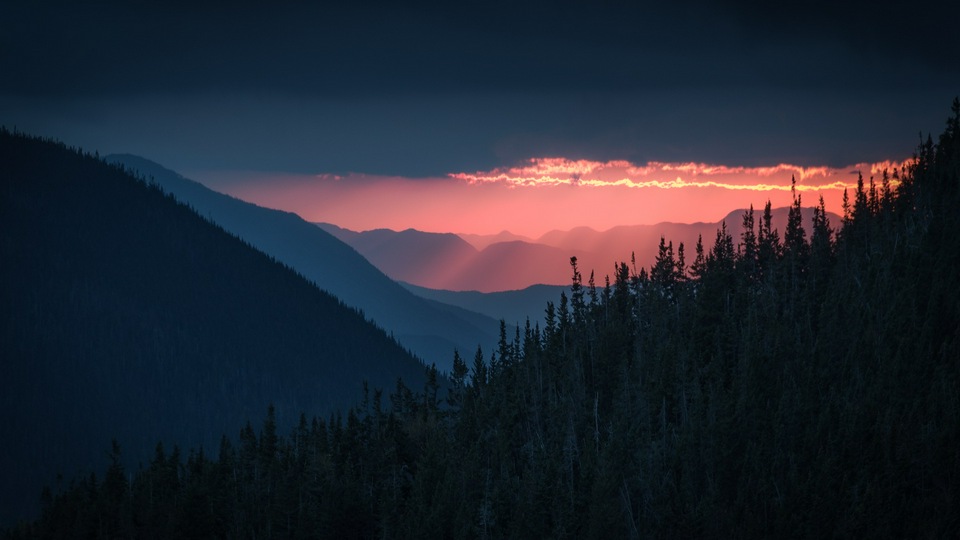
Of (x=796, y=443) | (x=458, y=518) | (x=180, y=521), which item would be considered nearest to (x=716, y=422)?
(x=796, y=443)

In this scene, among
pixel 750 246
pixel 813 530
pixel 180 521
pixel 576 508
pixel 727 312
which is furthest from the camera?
pixel 750 246

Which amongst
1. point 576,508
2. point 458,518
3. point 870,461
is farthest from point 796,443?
point 458,518

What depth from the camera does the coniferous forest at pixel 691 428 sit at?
374 ft

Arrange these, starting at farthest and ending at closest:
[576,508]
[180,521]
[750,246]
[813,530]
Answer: [750,246]
[180,521]
[576,508]
[813,530]

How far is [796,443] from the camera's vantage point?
4788 inches

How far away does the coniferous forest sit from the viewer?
4493 inches

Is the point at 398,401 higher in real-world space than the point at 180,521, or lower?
higher

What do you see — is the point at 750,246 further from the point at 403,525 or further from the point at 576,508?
the point at 403,525

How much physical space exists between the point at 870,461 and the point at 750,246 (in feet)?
140

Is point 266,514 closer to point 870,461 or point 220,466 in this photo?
point 220,466

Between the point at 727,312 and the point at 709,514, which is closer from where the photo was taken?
the point at 709,514

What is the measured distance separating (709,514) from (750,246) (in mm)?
49962

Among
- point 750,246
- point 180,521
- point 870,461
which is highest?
point 750,246

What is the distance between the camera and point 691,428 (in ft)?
391
